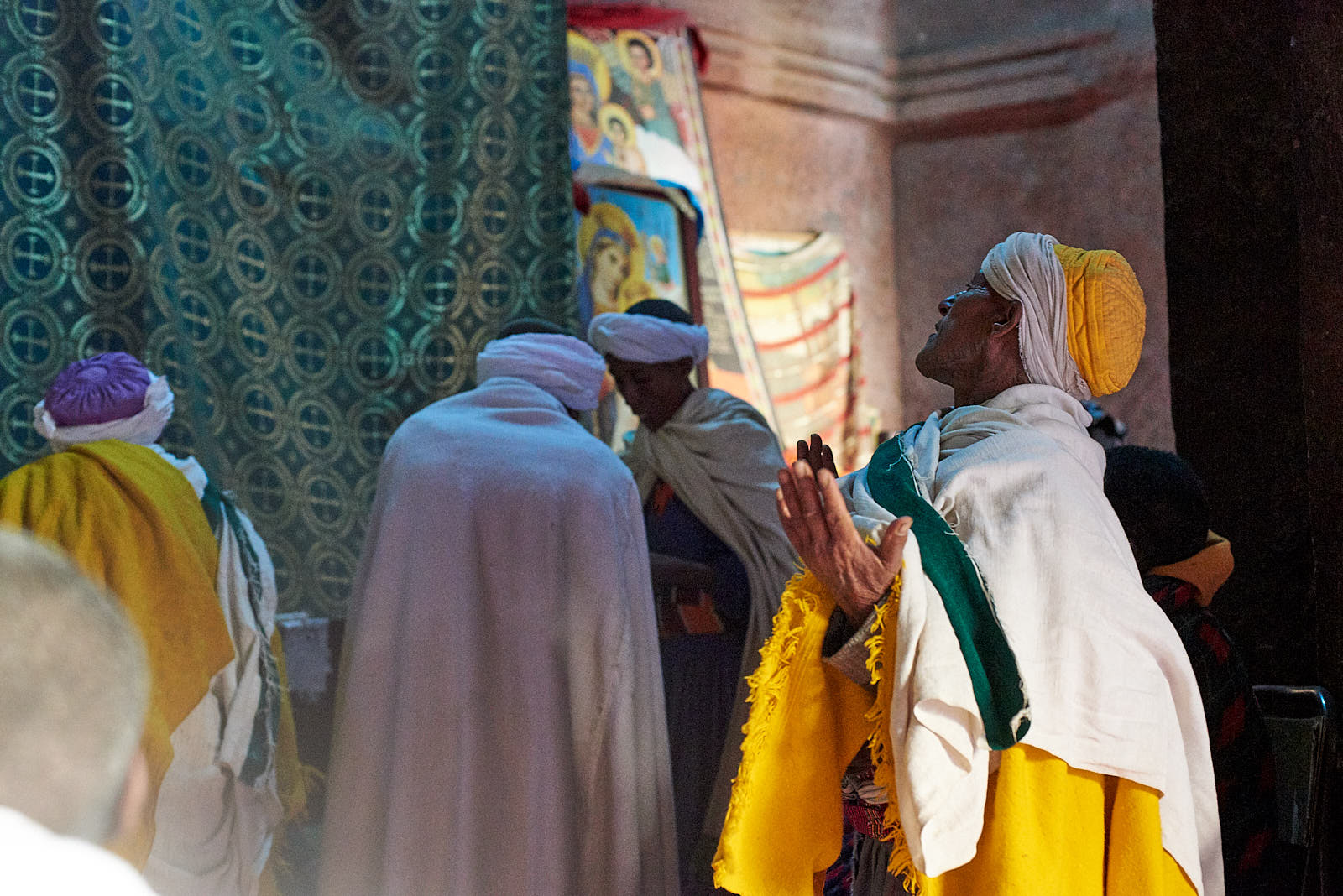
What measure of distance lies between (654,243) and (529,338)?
133 inches

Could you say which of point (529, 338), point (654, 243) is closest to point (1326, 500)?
point (529, 338)

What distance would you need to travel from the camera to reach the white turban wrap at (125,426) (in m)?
3.55

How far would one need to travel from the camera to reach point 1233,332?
354 centimetres

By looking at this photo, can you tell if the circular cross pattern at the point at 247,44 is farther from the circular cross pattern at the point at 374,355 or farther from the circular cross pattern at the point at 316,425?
the circular cross pattern at the point at 316,425

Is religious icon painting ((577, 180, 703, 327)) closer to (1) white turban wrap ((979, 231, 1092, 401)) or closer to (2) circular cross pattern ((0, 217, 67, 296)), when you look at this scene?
(2) circular cross pattern ((0, 217, 67, 296))

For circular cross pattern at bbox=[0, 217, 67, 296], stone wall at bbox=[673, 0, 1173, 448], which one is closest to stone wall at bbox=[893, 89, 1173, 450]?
stone wall at bbox=[673, 0, 1173, 448]

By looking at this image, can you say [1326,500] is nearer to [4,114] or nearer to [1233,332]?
[1233,332]

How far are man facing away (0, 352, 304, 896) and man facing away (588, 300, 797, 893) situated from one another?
1185 millimetres

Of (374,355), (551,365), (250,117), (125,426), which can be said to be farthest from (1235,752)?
(250,117)

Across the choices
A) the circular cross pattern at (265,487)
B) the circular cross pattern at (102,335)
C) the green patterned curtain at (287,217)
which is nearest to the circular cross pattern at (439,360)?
the green patterned curtain at (287,217)

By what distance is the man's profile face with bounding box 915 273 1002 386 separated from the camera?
241 cm

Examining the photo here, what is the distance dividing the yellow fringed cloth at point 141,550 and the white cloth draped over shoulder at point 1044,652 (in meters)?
1.91

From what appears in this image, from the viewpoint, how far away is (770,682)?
2.15 meters

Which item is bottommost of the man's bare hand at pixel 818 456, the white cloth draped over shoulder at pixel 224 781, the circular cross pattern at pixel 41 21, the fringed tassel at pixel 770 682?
the white cloth draped over shoulder at pixel 224 781
